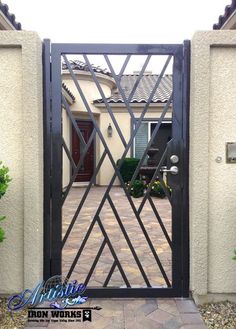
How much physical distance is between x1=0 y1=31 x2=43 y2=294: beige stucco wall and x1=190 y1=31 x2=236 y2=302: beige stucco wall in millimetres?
1395

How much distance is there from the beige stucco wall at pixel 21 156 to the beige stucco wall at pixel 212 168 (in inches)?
54.9

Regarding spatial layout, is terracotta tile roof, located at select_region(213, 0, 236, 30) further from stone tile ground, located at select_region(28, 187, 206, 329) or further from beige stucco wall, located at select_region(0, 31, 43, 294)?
stone tile ground, located at select_region(28, 187, 206, 329)

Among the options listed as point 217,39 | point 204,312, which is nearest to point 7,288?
point 204,312

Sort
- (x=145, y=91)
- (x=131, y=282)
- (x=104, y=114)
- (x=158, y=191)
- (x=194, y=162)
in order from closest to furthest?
1. (x=194, y=162)
2. (x=131, y=282)
3. (x=158, y=191)
4. (x=104, y=114)
5. (x=145, y=91)

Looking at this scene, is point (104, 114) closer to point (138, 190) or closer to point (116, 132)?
point (116, 132)

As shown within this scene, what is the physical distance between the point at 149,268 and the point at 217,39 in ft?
8.20

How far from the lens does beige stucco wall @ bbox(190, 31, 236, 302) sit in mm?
2480

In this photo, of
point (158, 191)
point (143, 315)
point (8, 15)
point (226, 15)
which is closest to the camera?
point (143, 315)

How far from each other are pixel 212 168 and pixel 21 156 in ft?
5.68

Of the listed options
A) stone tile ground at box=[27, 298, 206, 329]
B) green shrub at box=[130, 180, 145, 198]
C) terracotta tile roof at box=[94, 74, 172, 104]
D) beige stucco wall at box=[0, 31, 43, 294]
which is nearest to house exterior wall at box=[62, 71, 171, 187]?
terracotta tile roof at box=[94, 74, 172, 104]

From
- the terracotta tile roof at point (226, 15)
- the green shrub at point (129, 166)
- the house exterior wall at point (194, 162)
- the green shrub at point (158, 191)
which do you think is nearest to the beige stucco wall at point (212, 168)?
the house exterior wall at point (194, 162)

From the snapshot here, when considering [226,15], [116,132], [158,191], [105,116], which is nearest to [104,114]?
[105,116]

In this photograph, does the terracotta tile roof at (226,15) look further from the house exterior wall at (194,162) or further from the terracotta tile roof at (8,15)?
the terracotta tile roof at (8,15)

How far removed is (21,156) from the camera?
2557mm
